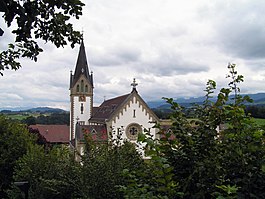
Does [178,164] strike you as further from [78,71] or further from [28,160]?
[78,71]

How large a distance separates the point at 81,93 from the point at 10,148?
101 feet

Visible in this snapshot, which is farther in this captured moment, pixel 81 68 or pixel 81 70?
pixel 81 68

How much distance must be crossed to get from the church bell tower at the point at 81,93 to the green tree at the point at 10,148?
29.3 meters

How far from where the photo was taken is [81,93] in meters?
48.8

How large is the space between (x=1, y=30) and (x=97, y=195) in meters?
4.89

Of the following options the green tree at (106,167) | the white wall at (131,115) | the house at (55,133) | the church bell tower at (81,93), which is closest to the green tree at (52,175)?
the green tree at (106,167)

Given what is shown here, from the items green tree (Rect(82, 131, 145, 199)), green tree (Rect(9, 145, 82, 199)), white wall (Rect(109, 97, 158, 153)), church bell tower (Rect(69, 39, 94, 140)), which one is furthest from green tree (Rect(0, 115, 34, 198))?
church bell tower (Rect(69, 39, 94, 140))

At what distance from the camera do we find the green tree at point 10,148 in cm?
1778

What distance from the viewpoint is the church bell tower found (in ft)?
160

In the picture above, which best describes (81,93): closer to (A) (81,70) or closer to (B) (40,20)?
(A) (81,70)

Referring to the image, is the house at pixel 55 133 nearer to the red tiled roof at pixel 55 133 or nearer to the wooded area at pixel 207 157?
the red tiled roof at pixel 55 133

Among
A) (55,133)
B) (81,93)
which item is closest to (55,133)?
(55,133)

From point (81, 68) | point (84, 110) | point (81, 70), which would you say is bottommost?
point (84, 110)

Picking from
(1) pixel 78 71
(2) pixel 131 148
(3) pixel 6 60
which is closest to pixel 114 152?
(2) pixel 131 148
